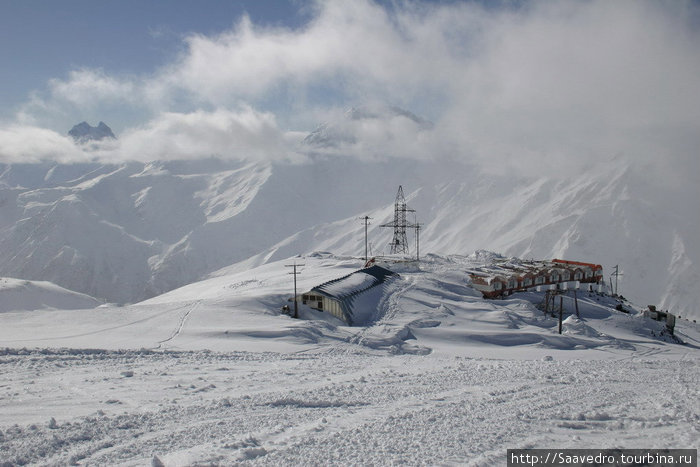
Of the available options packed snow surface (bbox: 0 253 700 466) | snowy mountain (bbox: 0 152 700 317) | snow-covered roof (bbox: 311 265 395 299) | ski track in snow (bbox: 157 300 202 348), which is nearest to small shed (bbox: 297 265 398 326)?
snow-covered roof (bbox: 311 265 395 299)

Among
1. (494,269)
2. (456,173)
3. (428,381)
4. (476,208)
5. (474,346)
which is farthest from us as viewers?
(456,173)

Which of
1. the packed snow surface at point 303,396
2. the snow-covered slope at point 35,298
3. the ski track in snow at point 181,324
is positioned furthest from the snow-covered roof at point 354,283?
the snow-covered slope at point 35,298

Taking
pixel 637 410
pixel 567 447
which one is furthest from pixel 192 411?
pixel 637 410

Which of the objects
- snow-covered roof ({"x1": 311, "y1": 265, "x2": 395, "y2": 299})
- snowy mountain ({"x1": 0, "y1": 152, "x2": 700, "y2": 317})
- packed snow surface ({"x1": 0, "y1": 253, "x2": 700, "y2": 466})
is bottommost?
packed snow surface ({"x1": 0, "y1": 253, "x2": 700, "y2": 466})

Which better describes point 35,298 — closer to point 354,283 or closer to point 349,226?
point 354,283

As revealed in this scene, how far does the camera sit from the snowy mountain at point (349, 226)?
11312cm

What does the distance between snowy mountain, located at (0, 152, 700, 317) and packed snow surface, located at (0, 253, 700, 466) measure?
93800mm

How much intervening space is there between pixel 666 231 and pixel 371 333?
113254 mm

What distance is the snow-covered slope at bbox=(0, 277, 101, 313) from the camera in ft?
172

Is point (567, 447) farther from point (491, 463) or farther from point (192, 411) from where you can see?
point (192, 411)

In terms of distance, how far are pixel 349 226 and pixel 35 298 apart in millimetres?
110404

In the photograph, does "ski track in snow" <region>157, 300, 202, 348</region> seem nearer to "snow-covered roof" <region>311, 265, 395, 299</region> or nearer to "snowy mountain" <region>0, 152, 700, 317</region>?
"snow-covered roof" <region>311, 265, 395, 299</region>

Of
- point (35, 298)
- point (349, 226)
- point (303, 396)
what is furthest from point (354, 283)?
point (349, 226)

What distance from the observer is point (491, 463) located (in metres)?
8.40
